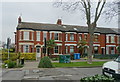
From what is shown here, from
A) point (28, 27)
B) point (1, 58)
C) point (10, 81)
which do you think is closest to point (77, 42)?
point (28, 27)

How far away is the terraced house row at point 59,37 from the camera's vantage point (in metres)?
31.6

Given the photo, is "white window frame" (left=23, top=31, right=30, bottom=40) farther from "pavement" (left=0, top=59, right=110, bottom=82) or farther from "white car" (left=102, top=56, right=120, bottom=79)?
"white car" (left=102, top=56, right=120, bottom=79)

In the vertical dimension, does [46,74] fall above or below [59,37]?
below

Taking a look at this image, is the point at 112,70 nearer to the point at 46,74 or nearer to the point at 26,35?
the point at 46,74

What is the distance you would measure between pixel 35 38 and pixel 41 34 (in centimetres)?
156

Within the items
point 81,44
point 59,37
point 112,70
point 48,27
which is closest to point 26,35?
point 48,27

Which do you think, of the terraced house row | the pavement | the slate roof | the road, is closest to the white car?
the pavement

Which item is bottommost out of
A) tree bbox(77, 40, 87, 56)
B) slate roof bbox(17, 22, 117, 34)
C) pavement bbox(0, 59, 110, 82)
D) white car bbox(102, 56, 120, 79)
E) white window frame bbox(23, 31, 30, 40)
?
pavement bbox(0, 59, 110, 82)

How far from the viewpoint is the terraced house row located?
31.6m

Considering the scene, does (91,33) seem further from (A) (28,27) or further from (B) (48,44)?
(A) (28,27)

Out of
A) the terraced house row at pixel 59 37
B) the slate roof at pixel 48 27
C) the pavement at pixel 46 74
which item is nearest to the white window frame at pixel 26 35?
the terraced house row at pixel 59 37

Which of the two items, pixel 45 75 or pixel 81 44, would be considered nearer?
pixel 45 75

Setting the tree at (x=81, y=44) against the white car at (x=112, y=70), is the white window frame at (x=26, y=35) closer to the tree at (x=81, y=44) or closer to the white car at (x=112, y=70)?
the tree at (x=81, y=44)

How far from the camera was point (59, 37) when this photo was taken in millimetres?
34094
